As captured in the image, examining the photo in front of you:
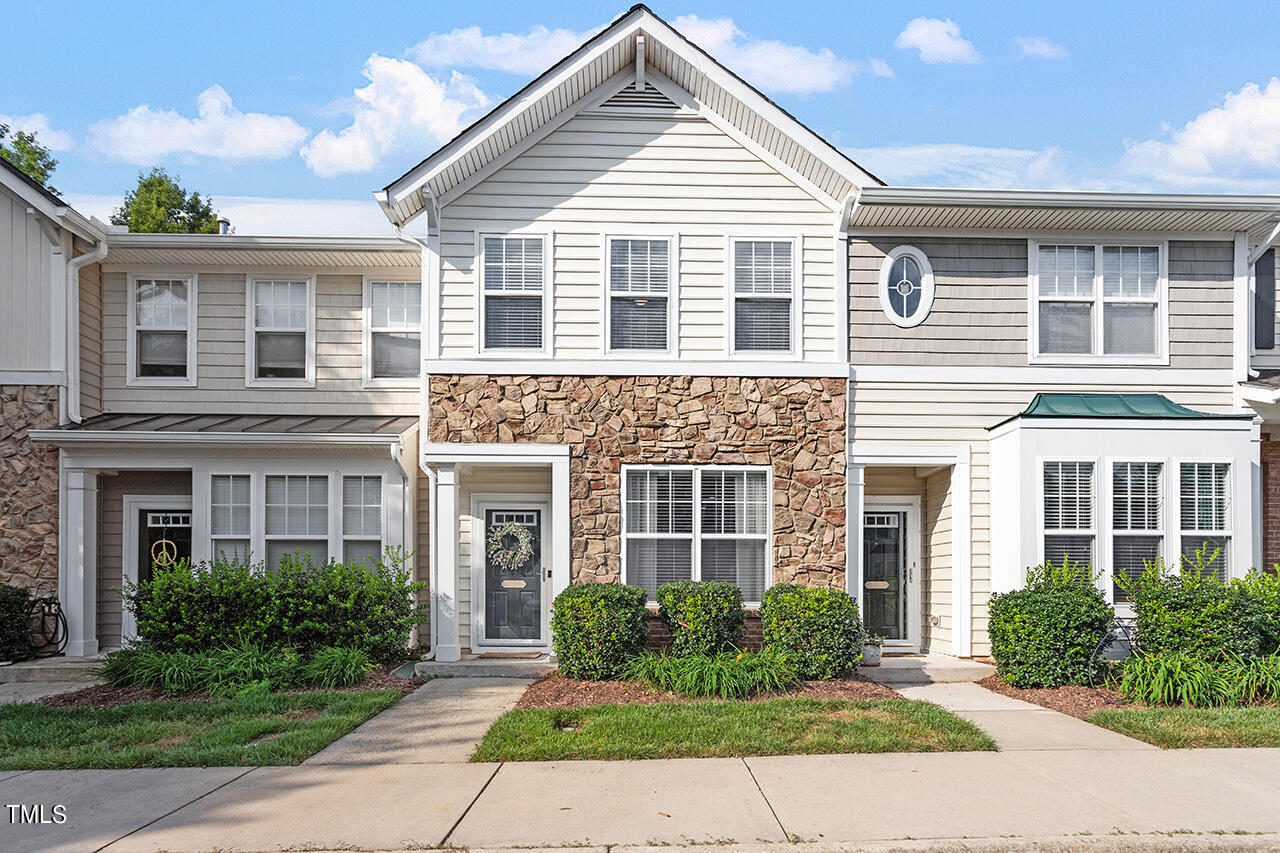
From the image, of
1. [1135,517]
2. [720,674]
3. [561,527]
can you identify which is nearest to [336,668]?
[561,527]

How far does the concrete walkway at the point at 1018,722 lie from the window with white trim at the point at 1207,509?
3.07 m

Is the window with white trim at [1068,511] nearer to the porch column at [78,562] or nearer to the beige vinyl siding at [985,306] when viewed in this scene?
the beige vinyl siding at [985,306]

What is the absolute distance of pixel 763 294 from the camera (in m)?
11.6

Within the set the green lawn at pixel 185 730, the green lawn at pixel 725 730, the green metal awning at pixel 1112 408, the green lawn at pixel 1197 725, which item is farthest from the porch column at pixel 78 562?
the green lawn at pixel 1197 725

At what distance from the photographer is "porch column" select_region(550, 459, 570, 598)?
11.2 metres

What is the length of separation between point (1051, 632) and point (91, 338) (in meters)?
12.2

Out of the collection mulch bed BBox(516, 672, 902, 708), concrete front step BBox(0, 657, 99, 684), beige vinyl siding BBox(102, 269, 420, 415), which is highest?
beige vinyl siding BBox(102, 269, 420, 415)

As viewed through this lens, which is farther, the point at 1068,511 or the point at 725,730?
the point at 1068,511

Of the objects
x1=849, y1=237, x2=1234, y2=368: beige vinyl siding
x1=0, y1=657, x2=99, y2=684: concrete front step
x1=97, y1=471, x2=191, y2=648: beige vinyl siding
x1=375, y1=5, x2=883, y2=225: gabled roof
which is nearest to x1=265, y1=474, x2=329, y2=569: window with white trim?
x1=97, y1=471, x2=191, y2=648: beige vinyl siding

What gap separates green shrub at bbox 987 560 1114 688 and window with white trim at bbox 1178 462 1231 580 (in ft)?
4.82

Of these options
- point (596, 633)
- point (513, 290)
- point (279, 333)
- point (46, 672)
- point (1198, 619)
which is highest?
point (513, 290)

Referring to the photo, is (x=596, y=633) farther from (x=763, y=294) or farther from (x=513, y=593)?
(x=763, y=294)

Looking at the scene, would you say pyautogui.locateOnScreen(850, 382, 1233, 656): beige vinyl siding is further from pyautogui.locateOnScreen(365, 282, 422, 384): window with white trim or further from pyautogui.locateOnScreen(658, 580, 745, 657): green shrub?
pyautogui.locateOnScreen(365, 282, 422, 384): window with white trim

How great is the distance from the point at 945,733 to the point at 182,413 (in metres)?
10.4
